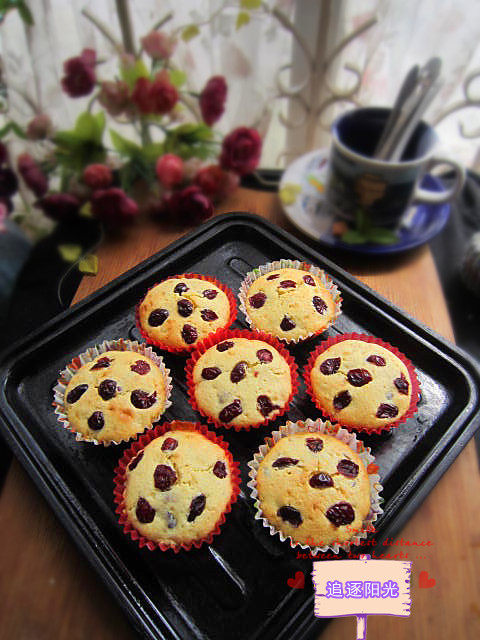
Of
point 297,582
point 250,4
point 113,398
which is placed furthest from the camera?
point 250,4

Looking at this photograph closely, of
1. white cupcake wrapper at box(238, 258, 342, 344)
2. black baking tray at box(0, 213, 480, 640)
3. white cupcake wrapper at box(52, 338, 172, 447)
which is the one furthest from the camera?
white cupcake wrapper at box(238, 258, 342, 344)

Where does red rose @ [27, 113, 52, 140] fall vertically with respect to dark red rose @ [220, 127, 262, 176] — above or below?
above

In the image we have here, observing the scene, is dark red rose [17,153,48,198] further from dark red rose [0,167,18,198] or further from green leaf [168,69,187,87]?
green leaf [168,69,187,87]

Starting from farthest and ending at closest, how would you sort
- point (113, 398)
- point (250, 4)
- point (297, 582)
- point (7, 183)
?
point (250, 4) → point (113, 398) → point (7, 183) → point (297, 582)

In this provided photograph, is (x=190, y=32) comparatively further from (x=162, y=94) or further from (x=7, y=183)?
(x=7, y=183)

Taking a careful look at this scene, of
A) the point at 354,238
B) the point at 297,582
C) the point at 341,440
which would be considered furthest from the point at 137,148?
the point at 297,582

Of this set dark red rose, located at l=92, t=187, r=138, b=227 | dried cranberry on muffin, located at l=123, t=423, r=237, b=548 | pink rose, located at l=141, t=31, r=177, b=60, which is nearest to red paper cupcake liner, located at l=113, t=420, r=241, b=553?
dried cranberry on muffin, located at l=123, t=423, r=237, b=548

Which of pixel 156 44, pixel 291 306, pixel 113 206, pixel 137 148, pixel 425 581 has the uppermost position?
pixel 156 44

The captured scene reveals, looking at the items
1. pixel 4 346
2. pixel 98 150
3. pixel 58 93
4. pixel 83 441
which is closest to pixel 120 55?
pixel 58 93
